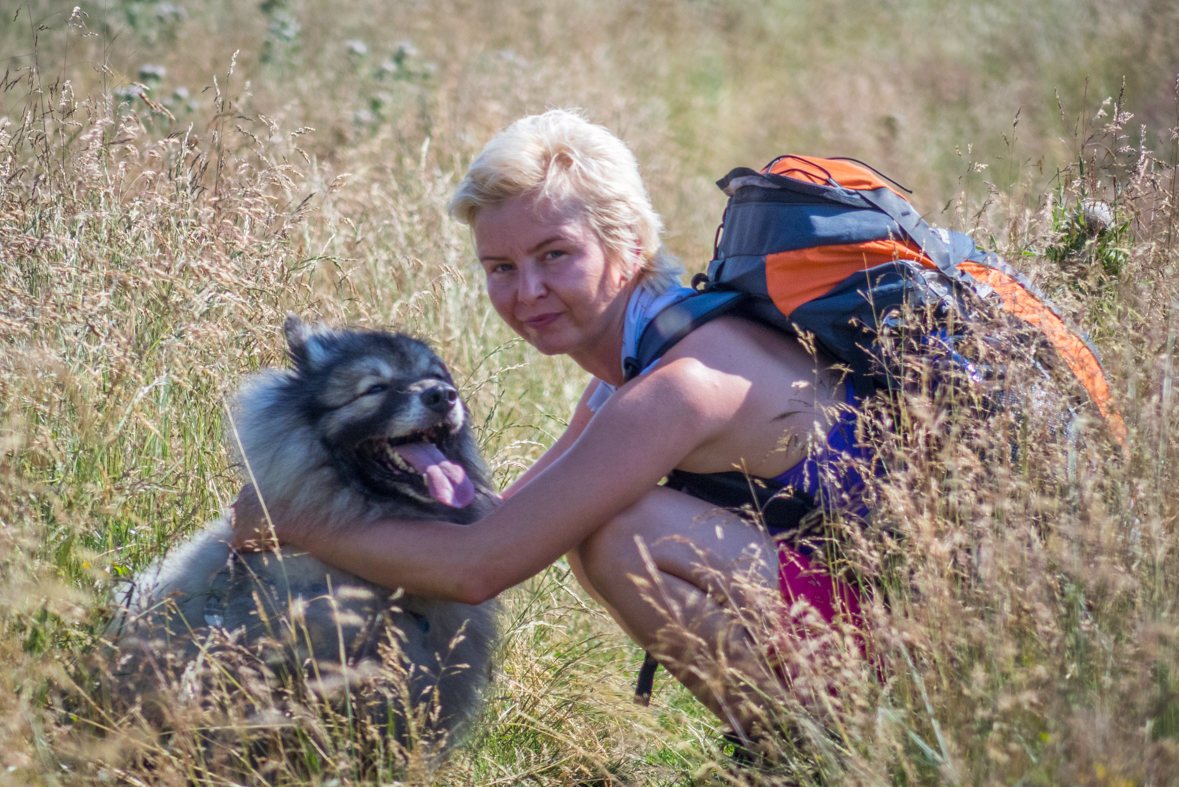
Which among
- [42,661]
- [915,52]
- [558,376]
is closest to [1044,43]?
[915,52]

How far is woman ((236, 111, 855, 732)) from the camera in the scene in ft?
8.60

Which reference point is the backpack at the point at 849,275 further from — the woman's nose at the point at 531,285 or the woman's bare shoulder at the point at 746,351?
the woman's nose at the point at 531,285

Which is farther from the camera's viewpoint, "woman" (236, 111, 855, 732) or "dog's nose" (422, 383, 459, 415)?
"dog's nose" (422, 383, 459, 415)

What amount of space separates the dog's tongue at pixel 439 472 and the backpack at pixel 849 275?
713 millimetres

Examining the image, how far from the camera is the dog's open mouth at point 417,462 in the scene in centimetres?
300

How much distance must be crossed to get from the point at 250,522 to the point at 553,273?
1.24 m

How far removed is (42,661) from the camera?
2.40 metres

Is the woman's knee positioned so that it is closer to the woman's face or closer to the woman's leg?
the woman's leg

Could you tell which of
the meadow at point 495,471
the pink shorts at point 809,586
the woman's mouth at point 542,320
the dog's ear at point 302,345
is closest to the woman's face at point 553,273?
the woman's mouth at point 542,320

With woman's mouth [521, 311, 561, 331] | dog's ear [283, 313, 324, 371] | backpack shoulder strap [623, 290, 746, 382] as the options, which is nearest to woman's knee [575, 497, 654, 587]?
backpack shoulder strap [623, 290, 746, 382]

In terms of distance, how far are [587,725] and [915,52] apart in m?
12.3

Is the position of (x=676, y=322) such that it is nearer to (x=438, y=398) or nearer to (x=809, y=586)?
(x=438, y=398)

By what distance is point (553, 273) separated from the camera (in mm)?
3119

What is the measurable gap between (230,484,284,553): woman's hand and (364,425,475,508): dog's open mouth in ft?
1.20
